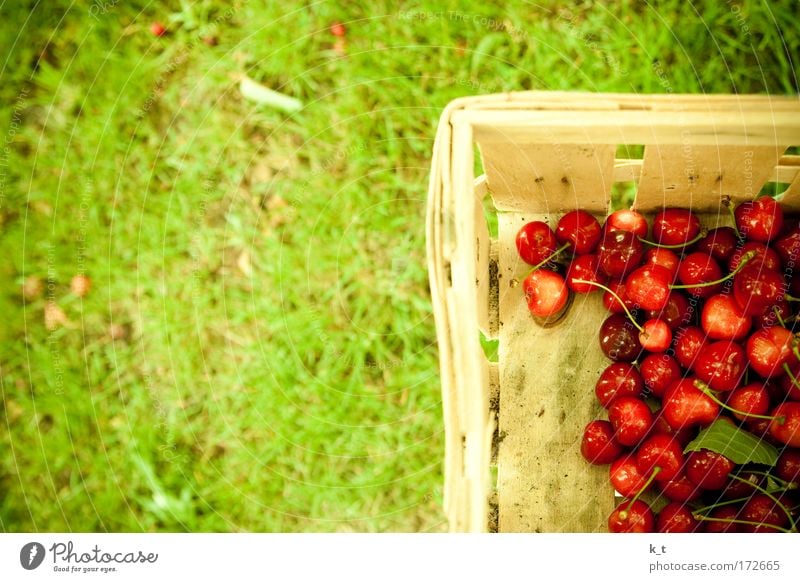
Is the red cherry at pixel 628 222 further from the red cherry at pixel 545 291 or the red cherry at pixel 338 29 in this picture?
the red cherry at pixel 338 29

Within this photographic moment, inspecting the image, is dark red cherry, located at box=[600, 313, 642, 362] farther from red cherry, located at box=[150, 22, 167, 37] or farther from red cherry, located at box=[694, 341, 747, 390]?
red cherry, located at box=[150, 22, 167, 37]

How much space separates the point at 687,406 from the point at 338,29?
1.97 feet

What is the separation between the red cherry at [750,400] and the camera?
603mm

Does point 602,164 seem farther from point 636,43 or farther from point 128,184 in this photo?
point 128,184

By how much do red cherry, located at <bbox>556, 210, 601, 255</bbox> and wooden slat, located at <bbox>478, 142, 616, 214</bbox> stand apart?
0.02m

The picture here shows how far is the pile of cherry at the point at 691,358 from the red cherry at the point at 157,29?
21.8 inches
